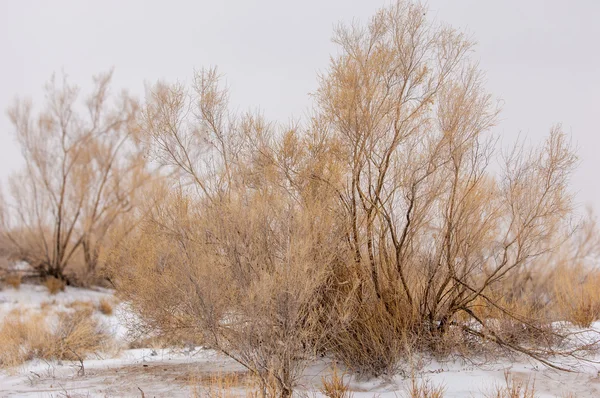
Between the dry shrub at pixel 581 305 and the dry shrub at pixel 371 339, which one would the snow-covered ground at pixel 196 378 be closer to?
the dry shrub at pixel 371 339

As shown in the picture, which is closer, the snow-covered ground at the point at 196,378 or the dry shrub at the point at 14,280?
the snow-covered ground at the point at 196,378

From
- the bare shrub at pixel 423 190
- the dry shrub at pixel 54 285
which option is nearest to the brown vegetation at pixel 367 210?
the bare shrub at pixel 423 190

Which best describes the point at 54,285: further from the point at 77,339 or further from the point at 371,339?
the point at 371,339

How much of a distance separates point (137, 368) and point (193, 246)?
2.91 metres

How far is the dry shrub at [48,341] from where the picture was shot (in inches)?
369

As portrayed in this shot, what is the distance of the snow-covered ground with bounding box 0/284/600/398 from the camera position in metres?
6.98

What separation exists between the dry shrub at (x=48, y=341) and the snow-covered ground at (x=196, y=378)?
0.19 meters

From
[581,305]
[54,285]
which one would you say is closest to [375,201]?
[581,305]

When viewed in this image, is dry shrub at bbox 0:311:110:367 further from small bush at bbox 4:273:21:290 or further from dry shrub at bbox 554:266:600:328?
small bush at bbox 4:273:21:290

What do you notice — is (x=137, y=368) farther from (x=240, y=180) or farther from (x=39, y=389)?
(x=240, y=180)

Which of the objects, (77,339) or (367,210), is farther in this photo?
(77,339)

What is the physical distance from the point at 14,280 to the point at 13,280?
3cm

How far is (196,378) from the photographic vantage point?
7.71 m

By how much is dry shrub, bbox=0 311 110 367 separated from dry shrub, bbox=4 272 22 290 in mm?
8490
